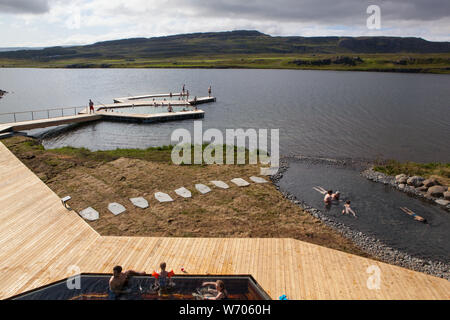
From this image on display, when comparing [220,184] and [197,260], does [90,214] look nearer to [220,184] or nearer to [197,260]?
[197,260]

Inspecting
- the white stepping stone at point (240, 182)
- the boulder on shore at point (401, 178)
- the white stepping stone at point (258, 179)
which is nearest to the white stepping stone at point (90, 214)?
the white stepping stone at point (240, 182)

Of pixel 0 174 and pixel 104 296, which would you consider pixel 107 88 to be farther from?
pixel 104 296

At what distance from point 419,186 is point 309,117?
25.6 metres

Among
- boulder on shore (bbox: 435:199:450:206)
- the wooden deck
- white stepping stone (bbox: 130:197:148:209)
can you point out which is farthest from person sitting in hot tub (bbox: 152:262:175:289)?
boulder on shore (bbox: 435:199:450:206)

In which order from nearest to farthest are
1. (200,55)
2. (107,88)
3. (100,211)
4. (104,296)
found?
(104,296), (100,211), (107,88), (200,55)

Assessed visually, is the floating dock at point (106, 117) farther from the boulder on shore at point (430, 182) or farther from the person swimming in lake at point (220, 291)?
the person swimming in lake at point (220, 291)

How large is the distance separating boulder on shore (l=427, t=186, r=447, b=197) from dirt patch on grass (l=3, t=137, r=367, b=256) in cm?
1030

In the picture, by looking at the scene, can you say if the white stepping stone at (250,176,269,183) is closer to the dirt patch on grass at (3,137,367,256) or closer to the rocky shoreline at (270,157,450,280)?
the dirt patch on grass at (3,137,367,256)

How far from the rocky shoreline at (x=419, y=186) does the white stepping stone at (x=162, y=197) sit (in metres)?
16.3

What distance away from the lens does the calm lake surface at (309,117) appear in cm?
3266
